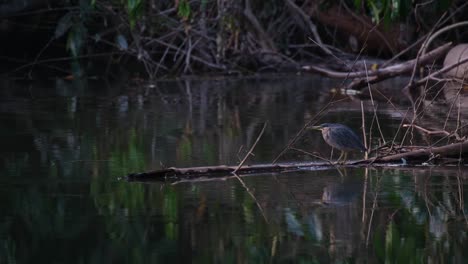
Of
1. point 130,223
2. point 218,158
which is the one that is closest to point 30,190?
point 130,223

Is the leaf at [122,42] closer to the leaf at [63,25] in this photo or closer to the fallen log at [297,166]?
the leaf at [63,25]

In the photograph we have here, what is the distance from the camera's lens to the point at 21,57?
16969 mm

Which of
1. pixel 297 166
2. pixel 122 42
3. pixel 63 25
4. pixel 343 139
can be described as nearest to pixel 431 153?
pixel 343 139

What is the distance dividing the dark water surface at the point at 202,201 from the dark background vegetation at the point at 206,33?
5244 mm

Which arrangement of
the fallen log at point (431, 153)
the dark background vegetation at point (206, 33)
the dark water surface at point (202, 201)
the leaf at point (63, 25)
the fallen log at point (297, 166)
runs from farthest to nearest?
the dark background vegetation at point (206, 33) → the leaf at point (63, 25) → the fallen log at point (431, 153) → the fallen log at point (297, 166) → the dark water surface at point (202, 201)

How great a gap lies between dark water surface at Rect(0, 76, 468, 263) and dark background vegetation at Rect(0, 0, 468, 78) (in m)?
5.24

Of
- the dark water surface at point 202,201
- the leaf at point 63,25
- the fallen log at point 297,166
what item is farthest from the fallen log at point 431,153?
the leaf at point 63,25

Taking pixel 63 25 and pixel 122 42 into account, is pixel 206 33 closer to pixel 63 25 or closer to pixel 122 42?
pixel 122 42

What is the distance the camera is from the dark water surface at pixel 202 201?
4.68 meters

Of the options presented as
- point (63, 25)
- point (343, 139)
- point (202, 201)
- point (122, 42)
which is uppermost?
point (63, 25)

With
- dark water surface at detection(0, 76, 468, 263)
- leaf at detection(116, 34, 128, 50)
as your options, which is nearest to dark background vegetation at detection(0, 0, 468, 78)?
leaf at detection(116, 34, 128, 50)

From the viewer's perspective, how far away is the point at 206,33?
15312 mm

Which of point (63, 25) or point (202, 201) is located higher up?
point (63, 25)

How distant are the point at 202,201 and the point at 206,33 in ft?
32.1
